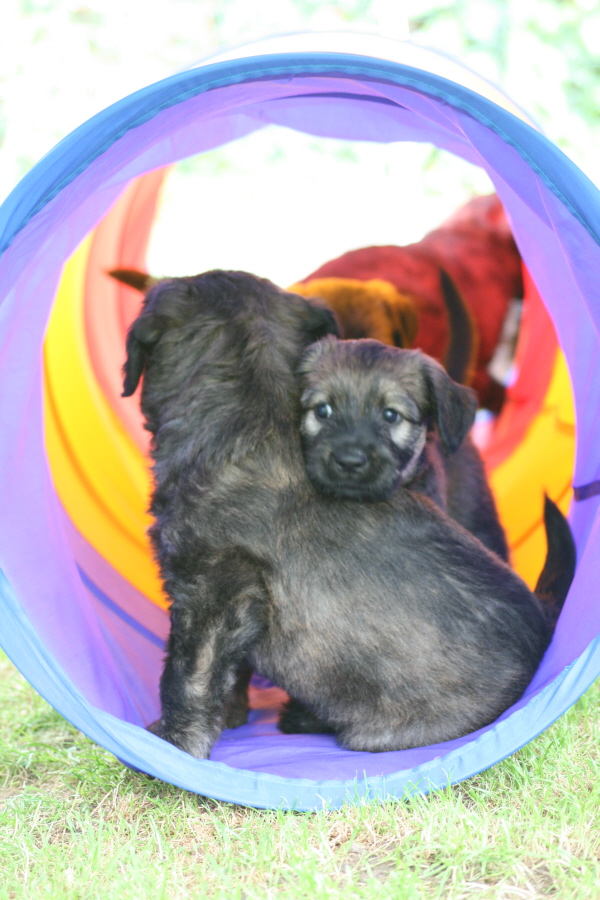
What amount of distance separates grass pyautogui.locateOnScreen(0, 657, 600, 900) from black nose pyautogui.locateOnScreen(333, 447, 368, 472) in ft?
3.01

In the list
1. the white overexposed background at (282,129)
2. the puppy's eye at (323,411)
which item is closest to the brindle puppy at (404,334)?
the puppy's eye at (323,411)

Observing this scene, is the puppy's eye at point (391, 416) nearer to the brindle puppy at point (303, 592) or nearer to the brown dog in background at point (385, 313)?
the brindle puppy at point (303, 592)

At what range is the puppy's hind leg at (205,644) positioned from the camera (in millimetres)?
2566

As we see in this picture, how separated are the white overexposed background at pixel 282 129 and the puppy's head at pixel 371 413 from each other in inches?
222

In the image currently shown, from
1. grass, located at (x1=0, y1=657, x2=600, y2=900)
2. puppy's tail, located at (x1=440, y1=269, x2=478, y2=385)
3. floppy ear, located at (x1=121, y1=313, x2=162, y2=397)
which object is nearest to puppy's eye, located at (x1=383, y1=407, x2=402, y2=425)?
floppy ear, located at (x1=121, y1=313, x2=162, y2=397)

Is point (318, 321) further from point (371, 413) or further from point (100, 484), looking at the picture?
point (100, 484)

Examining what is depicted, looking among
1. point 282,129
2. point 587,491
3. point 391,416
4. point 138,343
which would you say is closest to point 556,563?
point 587,491

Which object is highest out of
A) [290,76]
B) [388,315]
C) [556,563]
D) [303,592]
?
[290,76]

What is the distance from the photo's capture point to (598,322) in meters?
2.62

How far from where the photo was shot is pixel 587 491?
3.04 meters

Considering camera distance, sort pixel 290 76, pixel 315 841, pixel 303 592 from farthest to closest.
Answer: pixel 303 592
pixel 290 76
pixel 315 841

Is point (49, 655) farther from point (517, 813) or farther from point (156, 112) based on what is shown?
point (156, 112)

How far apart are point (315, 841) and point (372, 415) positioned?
1230 millimetres

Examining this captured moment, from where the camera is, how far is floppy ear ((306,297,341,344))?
3.04 m
